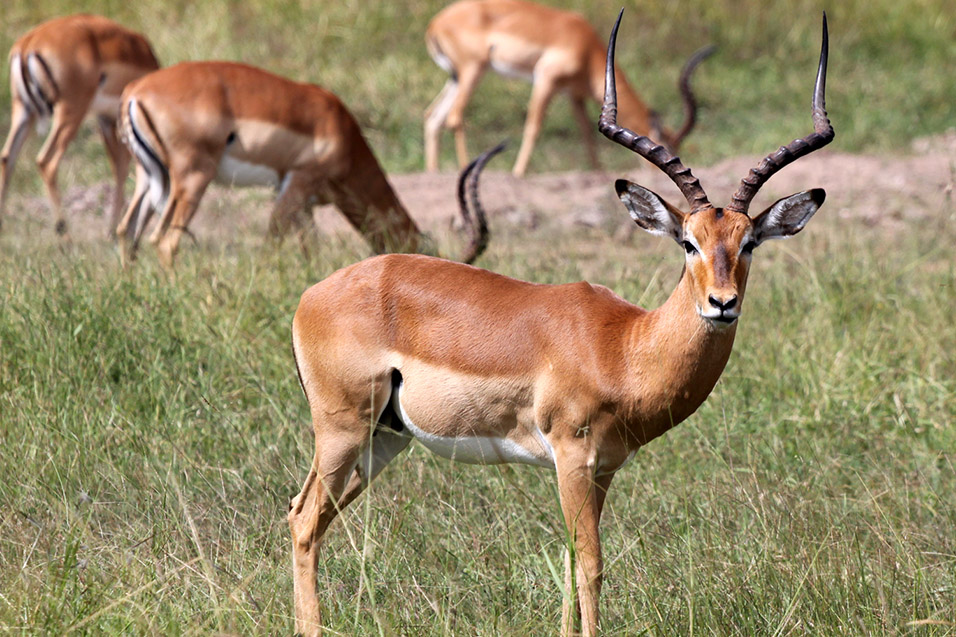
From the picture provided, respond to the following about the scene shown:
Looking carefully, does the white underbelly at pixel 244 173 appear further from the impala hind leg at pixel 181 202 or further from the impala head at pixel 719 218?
the impala head at pixel 719 218

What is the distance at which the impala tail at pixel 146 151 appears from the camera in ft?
24.0

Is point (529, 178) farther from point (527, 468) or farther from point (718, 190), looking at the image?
point (527, 468)

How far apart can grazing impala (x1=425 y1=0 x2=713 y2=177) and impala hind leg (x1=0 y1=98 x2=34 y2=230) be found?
11.6 ft

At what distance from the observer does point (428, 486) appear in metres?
4.19

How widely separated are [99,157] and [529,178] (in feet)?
13.2

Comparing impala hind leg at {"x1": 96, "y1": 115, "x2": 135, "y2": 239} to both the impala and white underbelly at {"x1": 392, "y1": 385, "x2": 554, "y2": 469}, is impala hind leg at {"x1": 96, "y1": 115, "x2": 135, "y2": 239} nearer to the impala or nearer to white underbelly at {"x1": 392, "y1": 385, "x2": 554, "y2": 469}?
the impala

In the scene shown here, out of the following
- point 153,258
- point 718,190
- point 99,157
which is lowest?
point 99,157

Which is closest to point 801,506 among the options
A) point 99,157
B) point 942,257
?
point 942,257

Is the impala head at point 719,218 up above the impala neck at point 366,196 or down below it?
above

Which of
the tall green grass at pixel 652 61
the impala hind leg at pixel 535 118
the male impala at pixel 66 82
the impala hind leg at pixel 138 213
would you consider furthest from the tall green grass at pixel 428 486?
the tall green grass at pixel 652 61

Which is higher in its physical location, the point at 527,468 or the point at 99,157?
the point at 527,468

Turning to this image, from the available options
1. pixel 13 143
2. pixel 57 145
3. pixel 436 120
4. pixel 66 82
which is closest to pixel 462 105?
pixel 436 120

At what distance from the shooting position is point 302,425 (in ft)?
15.1

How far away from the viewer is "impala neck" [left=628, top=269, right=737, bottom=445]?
3.22 m
